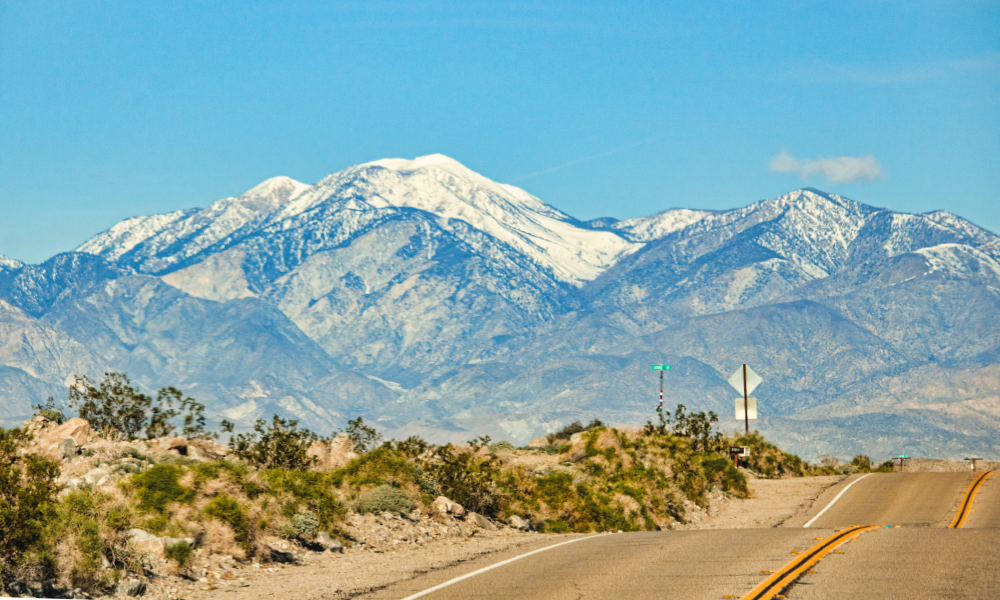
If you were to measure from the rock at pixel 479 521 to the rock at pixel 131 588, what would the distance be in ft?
35.4

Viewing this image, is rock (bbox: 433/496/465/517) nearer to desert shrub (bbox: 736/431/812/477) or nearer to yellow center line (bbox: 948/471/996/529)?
yellow center line (bbox: 948/471/996/529)

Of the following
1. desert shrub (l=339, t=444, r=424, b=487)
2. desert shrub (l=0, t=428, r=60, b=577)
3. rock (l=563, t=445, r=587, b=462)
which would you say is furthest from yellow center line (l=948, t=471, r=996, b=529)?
desert shrub (l=0, t=428, r=60, b=577)

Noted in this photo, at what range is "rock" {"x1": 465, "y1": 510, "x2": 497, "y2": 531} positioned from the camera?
26.5 metres

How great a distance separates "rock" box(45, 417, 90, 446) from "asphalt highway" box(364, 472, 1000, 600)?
14.8 m

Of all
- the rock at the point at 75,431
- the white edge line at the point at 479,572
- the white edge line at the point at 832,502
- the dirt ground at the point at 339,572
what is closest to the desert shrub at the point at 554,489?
the dirt ground at the point at 339,572

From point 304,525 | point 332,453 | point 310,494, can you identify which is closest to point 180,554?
point 304,525

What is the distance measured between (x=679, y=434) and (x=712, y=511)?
17365mm

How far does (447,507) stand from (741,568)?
1040 cm

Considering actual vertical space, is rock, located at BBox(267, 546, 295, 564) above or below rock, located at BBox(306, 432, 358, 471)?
below

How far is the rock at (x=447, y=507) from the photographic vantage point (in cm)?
2597

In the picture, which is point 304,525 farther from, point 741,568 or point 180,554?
point 741,568

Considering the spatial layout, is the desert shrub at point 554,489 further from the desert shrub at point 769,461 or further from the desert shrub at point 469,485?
the desert shrub at point 769,461

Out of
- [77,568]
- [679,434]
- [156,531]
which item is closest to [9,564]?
[77,568]

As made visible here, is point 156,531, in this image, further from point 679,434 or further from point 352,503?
point 679,434
